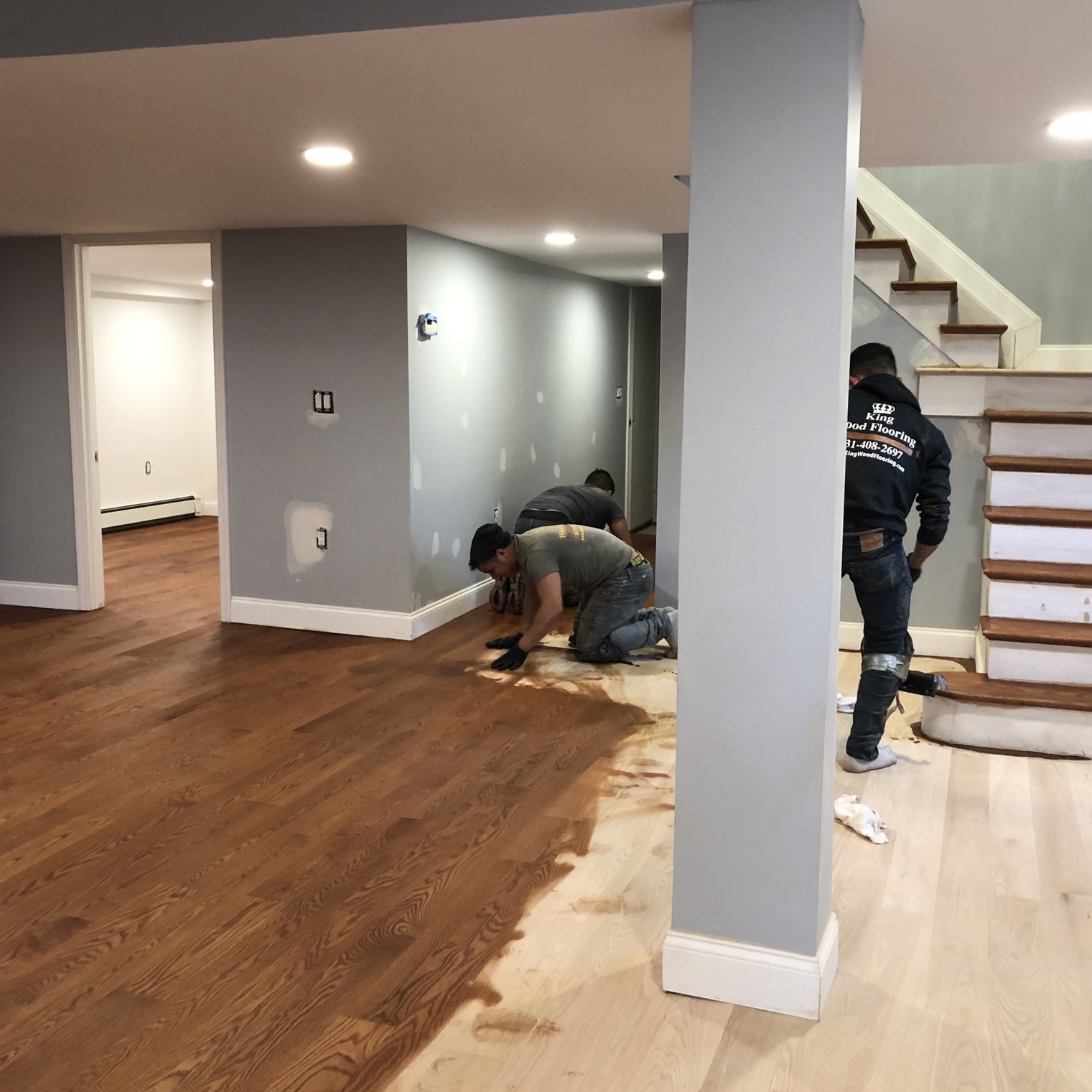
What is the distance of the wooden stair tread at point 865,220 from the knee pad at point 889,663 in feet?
7.73

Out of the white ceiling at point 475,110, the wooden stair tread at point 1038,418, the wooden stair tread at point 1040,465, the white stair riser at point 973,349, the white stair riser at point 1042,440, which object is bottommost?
the wooden stair tread at point 1040,465

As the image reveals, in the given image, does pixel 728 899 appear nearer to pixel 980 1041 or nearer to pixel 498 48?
pixel 980 1041

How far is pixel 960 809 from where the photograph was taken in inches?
134

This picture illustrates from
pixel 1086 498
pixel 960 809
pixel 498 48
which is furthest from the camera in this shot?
pixel 1086 498

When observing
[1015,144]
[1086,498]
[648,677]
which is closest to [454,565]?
[648,677]

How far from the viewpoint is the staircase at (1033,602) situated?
388 cm

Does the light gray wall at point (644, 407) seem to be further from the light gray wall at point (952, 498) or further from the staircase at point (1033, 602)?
the staircase at point (1033, 602)

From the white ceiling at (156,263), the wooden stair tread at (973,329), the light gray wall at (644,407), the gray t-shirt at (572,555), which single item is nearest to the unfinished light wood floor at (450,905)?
the gray t-shirt at (572,555)

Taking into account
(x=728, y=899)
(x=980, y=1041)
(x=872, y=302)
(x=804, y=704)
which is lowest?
(x=980, y=1041)

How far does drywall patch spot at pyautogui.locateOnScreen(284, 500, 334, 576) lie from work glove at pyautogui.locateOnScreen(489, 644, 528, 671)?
1.18 m

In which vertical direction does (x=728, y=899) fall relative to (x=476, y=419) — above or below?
below

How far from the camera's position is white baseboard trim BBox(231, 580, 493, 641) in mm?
5535

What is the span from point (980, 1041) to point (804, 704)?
769mm

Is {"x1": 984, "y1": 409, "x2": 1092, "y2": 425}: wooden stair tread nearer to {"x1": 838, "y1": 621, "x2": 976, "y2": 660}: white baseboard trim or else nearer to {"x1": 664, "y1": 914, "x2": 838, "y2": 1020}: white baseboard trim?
{"x1": 838, "y1": 621, "x2": 976, "y2": 660}: white baseboard trim
